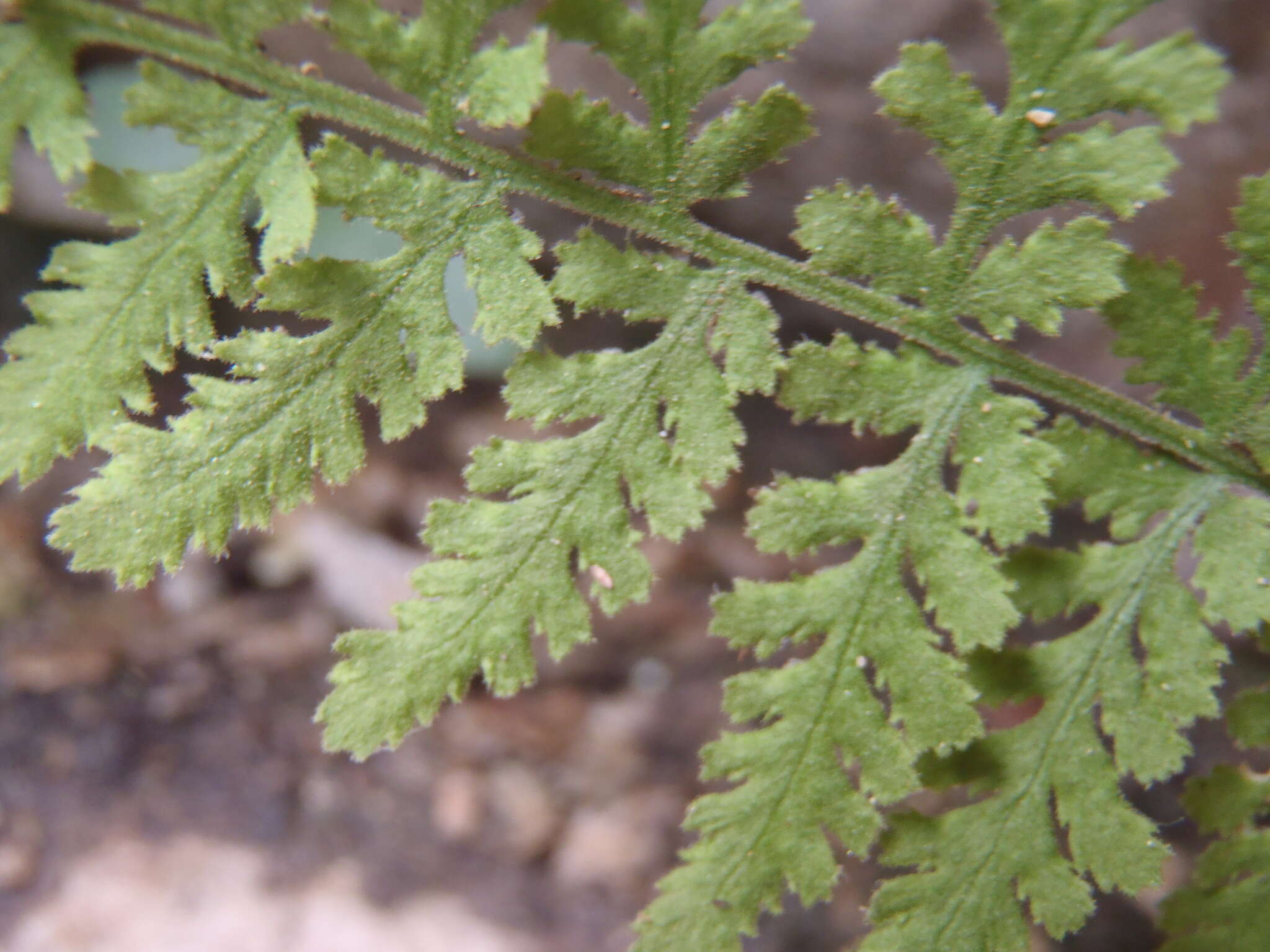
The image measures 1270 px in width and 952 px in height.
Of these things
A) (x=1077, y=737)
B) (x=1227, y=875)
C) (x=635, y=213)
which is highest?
→ (x=635, y=213)

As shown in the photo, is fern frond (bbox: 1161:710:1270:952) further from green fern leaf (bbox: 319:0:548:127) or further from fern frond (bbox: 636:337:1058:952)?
green fern leaf (bbox: 319:0:548:127)

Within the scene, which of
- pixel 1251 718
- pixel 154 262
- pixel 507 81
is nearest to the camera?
pixel 507 81

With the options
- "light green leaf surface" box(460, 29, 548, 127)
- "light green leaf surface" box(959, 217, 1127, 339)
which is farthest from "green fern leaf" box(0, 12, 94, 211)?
"light green leaf surface" box(959, 217, 1127, 339)

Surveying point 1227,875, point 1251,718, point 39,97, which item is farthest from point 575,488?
point 1227,875

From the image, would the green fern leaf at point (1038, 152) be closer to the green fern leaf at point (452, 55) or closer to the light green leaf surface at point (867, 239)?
the light green leaf surface at point (867, 239)

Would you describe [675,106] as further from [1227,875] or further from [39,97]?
[1227,875]

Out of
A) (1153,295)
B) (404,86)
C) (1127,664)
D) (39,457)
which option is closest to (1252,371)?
(1153,295)
